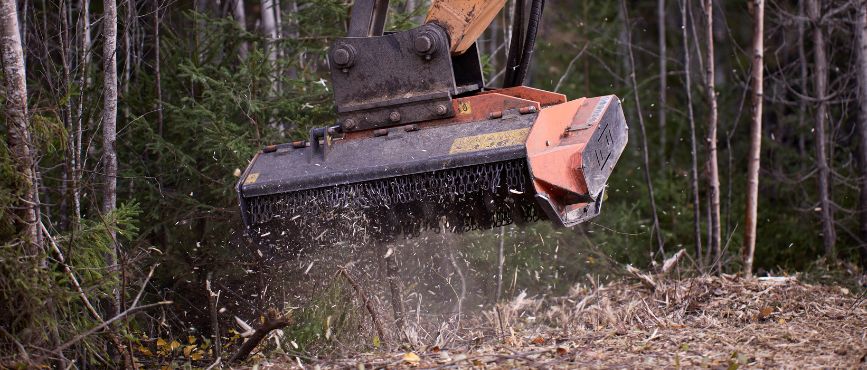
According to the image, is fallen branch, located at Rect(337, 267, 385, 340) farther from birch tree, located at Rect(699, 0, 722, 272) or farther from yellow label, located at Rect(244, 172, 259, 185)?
birch tree, located at Rect(699, 0, 722, 272)

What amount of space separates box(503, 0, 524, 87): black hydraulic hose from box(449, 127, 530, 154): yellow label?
1.19 meters

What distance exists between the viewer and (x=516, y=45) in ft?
23.4

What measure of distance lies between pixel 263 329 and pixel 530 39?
2.67m

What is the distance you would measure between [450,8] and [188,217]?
8.93ft

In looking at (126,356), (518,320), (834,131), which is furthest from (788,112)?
(126,356)

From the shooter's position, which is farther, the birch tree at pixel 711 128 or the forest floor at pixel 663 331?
the birch tree at pixel 711 128

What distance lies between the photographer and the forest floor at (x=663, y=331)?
18.0 ft

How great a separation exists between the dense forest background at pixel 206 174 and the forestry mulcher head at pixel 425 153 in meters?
0.85

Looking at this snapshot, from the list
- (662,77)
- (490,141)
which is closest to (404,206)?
(490,141)

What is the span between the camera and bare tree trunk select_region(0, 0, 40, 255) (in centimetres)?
530

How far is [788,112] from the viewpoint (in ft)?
48.6

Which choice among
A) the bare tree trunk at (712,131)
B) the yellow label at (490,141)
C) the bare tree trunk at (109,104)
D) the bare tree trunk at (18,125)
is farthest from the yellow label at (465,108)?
the bare tree trunk at (712,131)

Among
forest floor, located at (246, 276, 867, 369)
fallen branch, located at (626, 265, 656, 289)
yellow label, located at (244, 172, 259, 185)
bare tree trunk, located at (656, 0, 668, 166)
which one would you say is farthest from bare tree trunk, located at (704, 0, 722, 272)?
yellow label, located at (244, 172, 259, 185)

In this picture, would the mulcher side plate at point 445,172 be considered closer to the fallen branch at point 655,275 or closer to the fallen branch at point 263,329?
the fallen branch at point 263,329
